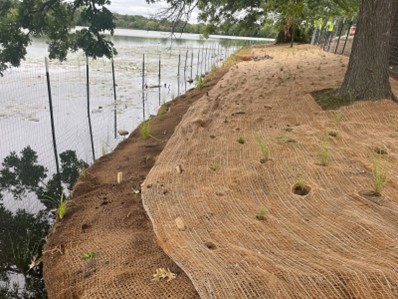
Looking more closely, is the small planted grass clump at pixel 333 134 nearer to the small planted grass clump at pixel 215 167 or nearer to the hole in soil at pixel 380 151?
the hole in soil at pixel 380 151

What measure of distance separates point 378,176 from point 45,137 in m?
5.78

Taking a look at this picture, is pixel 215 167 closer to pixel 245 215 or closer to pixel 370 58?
pixel 245 215

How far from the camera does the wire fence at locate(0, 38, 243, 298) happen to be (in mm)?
3596

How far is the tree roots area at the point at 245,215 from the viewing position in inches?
87.2

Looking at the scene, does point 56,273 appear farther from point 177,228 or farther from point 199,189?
point 199,189

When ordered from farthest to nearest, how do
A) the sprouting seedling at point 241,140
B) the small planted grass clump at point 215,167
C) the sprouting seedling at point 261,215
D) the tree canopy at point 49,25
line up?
the tree canopy at point 49,25 < the sprouting seedling at point 241,140 < the small planted grass clump at point 215,167 < the sprouting seedling at point 261,215

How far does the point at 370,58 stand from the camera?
5.75 meters

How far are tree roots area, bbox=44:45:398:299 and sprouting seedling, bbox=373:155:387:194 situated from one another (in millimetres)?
19

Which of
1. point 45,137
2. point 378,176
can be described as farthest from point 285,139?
point 45,137

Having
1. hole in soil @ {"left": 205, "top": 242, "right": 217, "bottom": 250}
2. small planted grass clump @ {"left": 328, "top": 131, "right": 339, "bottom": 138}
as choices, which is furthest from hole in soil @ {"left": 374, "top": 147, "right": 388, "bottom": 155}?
hole in soil @ {"left": 205, "top": 242, "right": 217, "bottom": 250}

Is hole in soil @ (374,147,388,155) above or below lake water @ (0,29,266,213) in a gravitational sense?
above

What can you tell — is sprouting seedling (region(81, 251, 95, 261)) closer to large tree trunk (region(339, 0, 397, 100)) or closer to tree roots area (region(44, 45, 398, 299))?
tree roots area (region(44, 45, 398, 299))

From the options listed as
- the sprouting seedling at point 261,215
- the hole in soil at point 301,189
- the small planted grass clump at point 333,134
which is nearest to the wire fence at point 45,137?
the sprouting seedling at point 261,215

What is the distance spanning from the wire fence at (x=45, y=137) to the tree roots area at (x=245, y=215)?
39 cm
